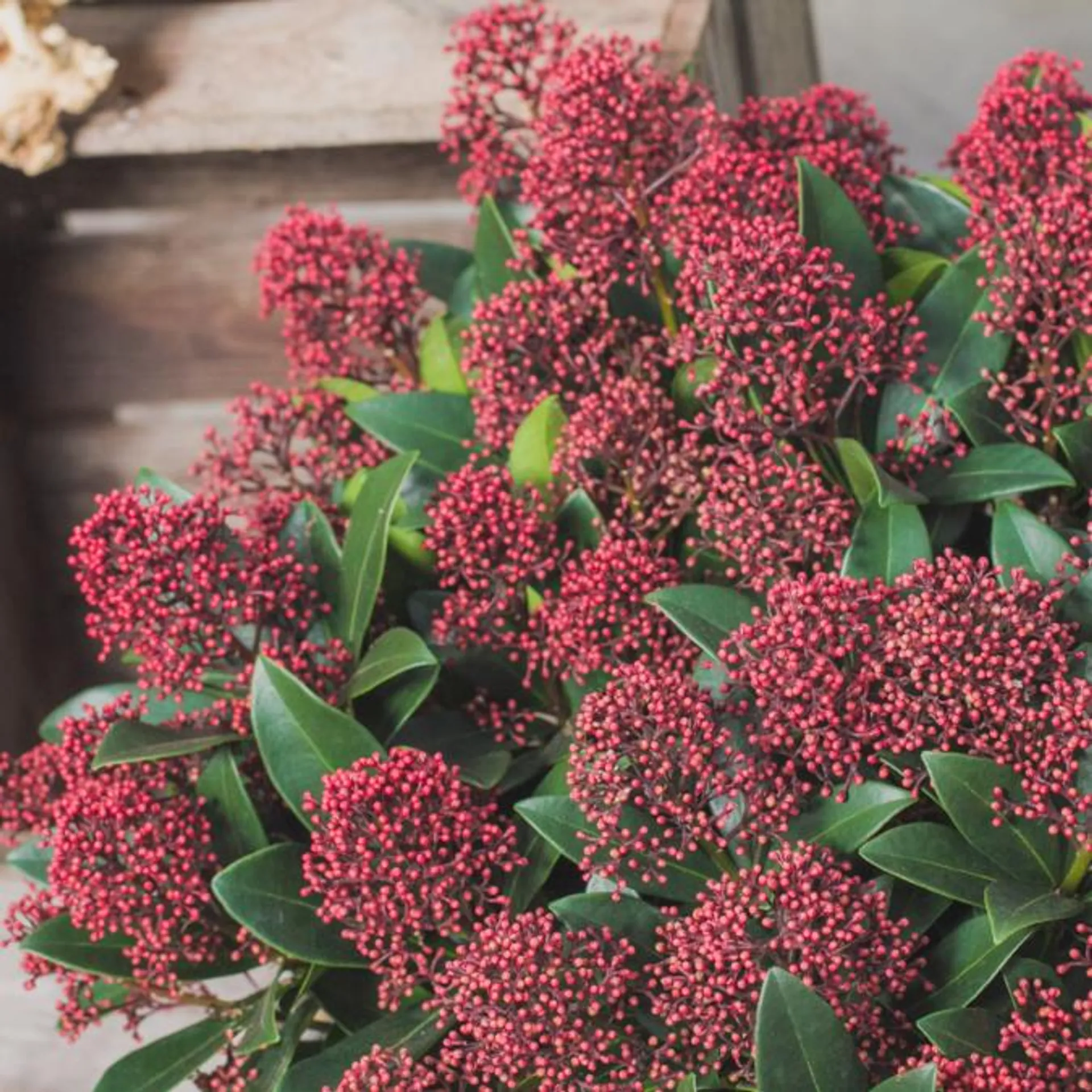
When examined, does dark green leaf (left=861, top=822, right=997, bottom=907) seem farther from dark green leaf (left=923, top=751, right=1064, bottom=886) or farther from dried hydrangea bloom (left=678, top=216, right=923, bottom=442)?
dried hydrangea bloom (left=678, top=216, right=923, bottom=442)

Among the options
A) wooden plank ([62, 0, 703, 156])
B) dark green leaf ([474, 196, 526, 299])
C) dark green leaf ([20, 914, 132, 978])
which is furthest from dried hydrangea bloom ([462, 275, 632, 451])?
wooden plank ([62, 0, 703, 156])

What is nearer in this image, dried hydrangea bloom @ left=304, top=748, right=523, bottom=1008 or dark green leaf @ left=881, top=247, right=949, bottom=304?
dried hydrangea bloom @ left=304, top=748, right=523, bottom=1008

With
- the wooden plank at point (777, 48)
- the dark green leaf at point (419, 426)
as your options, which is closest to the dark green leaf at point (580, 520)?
the dark green leaf at point (419, 426)

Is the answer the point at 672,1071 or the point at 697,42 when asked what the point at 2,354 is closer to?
the point at 697,42

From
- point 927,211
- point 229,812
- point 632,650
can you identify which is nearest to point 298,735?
point 229,812

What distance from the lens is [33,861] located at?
0.93 metres

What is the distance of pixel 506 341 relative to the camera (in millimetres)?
902

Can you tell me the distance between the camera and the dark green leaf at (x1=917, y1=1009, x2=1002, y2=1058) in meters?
0.68

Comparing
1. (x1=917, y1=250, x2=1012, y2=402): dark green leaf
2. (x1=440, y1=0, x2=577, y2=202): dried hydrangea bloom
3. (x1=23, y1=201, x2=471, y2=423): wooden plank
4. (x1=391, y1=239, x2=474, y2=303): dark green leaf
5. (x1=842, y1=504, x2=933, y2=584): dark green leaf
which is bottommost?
(x1=23, y1=201, x2=471, y2=423): wooden plank

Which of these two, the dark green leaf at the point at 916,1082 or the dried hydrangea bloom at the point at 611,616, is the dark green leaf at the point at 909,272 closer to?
the dried hydrangea bloom at the point at 611,616

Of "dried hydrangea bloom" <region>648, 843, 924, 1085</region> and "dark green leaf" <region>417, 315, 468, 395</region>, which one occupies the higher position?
"dark green leaf" <region>417, 315, 468, 395</region>

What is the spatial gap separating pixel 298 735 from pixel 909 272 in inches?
16.7

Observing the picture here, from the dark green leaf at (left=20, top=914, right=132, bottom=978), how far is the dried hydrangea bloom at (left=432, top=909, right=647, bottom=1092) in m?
0.21

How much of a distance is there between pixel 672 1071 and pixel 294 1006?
218 millimetres
